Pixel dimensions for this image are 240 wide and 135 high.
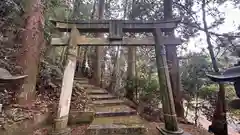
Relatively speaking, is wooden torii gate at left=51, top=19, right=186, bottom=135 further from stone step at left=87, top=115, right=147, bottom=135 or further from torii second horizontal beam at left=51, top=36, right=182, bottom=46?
stone step at left=87, top=115, right=147, bottom=135

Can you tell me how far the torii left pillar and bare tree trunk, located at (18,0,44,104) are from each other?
3.80 ft

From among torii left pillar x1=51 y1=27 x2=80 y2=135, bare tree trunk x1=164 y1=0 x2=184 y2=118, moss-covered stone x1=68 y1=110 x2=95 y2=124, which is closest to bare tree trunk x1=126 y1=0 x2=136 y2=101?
bare tree trunk x1=164 y1=0 x2=184 y2=118

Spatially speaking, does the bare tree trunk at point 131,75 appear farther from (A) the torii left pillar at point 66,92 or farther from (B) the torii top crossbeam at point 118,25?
(A) the torii left pillar at point 66,92

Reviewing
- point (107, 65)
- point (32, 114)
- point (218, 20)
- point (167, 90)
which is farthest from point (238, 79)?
point (107, 65)

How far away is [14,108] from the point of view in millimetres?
4402

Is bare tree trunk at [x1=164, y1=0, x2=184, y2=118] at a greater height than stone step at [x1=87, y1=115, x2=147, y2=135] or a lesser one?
greater

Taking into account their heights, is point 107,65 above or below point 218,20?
below

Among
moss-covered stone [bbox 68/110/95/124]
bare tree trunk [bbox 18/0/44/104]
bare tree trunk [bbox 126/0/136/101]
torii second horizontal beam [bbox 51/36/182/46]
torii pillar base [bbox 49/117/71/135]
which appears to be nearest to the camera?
torii pillar base [bbox 49/117/71/135]

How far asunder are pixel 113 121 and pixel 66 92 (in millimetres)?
1589

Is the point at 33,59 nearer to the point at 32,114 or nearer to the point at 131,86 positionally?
the point at 32,114

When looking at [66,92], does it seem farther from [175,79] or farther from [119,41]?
[175,79]

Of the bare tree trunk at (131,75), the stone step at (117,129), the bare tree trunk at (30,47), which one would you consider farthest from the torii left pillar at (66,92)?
the bare tree trunk at (131,75)

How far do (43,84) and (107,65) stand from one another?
893cm

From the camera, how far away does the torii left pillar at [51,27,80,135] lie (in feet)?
12.6
